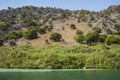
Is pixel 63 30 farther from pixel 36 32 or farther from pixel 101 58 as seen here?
pixel 101 58

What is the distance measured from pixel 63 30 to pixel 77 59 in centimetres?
3265

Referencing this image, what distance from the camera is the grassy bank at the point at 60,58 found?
80.9 metres

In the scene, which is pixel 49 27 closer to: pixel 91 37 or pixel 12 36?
pixel 12 36

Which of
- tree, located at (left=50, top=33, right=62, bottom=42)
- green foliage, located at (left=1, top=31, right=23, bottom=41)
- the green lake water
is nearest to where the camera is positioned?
the green lake water

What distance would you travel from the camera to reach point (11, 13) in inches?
5157

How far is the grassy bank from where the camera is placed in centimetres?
8094

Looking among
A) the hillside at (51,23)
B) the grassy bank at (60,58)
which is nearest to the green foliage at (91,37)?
the hillside at (51,23)

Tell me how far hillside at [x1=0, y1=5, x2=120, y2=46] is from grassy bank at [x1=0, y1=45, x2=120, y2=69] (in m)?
12.5

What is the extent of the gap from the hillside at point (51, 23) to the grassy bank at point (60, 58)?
12.5 m

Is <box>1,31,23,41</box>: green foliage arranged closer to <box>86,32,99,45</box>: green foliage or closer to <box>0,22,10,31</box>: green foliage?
<box>0,22,10,31</box>: green foliage

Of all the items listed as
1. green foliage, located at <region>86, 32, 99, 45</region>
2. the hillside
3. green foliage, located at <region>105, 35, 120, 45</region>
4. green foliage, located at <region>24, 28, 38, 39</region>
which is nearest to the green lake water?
green foliage, located at <region>105, 35, 120, 45</region>

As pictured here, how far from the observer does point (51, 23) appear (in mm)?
120812

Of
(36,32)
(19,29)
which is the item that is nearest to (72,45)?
(36,32)

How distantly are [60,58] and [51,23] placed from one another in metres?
39.2
